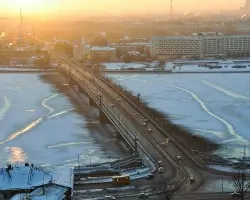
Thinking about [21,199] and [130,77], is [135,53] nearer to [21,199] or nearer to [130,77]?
[130,77]

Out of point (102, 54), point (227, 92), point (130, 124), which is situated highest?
point (102, 54)

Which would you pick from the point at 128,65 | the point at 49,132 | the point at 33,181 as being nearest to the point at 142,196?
the point at 33,181

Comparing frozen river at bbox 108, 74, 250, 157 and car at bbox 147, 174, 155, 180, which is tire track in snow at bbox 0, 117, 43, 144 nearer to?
frozen river at bbox 108, 74, 250, 157

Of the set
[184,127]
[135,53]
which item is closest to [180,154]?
[184,127]

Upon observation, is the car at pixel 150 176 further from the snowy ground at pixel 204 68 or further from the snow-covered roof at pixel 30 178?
the snowy ground at pixel 204 68

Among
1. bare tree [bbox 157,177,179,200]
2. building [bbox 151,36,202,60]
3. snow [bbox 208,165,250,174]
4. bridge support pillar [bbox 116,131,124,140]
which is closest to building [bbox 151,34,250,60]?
building [bbox 151,36,202,60]

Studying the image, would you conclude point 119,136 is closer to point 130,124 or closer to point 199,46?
point 130,124
